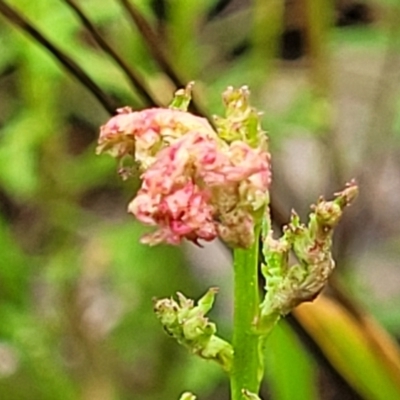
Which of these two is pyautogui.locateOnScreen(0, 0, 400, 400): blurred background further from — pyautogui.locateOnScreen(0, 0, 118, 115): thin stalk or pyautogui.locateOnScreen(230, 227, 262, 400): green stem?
pyautogui.locateOnScreen(230, 227, 262, 400): green stem

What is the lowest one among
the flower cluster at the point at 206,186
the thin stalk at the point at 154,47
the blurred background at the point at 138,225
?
the blurred background at the point at 138,225

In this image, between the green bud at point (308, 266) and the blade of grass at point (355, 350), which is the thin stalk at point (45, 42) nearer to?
the blade of grass at point (355, 350)

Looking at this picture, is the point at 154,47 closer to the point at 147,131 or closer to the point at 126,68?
the point at 126,68

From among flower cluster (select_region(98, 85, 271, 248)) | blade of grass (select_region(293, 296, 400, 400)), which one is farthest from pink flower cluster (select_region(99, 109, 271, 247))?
blade of grass (select_region(293, 296, 400, 400))

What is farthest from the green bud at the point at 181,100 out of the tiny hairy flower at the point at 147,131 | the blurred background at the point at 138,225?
the blurred background at the point at 138,225

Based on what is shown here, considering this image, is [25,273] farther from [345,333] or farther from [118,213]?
[118,213]

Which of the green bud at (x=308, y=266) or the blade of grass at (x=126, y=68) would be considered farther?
the blade of grass at (x=126, y=68)

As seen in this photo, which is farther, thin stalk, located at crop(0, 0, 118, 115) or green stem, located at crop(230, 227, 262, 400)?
thin stalk, located at crop(0, 0, 118, 115)
